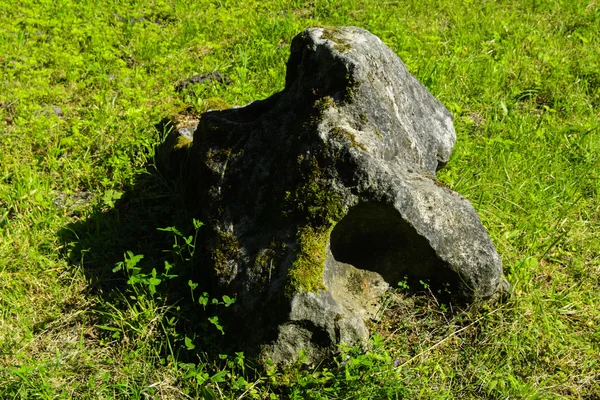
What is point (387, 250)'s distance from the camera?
13.2ft

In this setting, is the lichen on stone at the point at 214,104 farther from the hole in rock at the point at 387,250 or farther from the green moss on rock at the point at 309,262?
the green moss on rock at the point at 309,262

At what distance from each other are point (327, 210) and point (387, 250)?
2.12 ft

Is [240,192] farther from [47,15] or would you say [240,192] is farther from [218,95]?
[47,15]

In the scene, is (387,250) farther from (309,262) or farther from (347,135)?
(347,135)

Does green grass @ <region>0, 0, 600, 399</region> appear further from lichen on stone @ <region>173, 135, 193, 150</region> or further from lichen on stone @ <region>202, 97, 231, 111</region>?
lichen on stone @ <region>173, 135, 193, 150</region>

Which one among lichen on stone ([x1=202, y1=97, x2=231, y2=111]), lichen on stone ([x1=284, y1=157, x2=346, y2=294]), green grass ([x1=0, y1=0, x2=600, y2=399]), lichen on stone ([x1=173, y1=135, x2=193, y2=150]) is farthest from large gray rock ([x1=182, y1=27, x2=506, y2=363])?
lichen on stone ([x1=202, y1=97, x2=231, y2=111])

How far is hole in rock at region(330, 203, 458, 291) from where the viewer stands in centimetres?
383

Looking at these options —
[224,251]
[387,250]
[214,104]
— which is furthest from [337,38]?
[214,104]

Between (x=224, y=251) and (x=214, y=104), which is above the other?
(x=214, y=104)

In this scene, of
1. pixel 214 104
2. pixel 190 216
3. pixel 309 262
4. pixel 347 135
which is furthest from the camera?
pixel 214 104

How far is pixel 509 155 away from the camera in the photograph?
5590 millimetres

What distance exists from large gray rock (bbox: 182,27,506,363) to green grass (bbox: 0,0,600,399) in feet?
0.78

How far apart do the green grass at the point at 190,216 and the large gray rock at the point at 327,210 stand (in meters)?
0.24

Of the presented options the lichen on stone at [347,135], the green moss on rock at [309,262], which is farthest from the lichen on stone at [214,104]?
the green moss on rock at [309,262]
